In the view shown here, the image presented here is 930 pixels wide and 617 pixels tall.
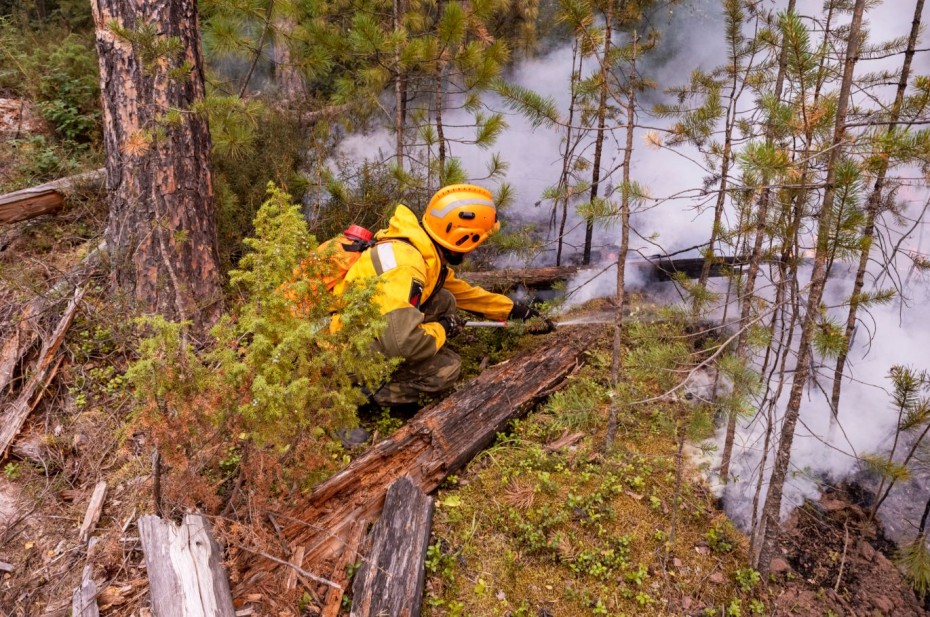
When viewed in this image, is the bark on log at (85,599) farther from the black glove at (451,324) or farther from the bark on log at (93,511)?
the black glove at (451,324)

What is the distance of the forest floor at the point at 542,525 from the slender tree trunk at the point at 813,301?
416 mm

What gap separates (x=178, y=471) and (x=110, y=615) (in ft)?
2.43

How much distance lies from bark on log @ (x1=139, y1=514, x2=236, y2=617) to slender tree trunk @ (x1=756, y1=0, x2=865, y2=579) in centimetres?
311

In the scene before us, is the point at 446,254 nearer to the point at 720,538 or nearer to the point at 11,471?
the point at 720,538

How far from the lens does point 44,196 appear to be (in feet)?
18.9

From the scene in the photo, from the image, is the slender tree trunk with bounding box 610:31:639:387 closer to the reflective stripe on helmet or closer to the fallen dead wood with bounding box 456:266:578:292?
the reflective stripe on helmet

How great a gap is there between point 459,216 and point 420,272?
57 centimetres

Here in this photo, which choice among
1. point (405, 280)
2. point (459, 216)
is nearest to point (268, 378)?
point (405, 280)

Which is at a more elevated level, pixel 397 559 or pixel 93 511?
pixel 93 511

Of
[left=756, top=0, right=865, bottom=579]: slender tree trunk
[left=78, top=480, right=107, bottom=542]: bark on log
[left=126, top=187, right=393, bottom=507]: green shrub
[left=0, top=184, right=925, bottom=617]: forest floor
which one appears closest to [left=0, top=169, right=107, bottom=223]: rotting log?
[left=0, top=184, right=925, bottom=617]: forest floor

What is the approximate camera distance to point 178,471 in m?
2.80

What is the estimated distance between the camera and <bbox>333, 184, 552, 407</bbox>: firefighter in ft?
12.9

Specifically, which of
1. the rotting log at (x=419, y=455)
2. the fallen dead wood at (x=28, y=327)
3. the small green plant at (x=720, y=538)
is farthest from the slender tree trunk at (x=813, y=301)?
the fallen dead wood at (x=28, y=327)

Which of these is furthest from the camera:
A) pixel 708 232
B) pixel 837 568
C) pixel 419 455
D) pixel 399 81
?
pixel 708 232
